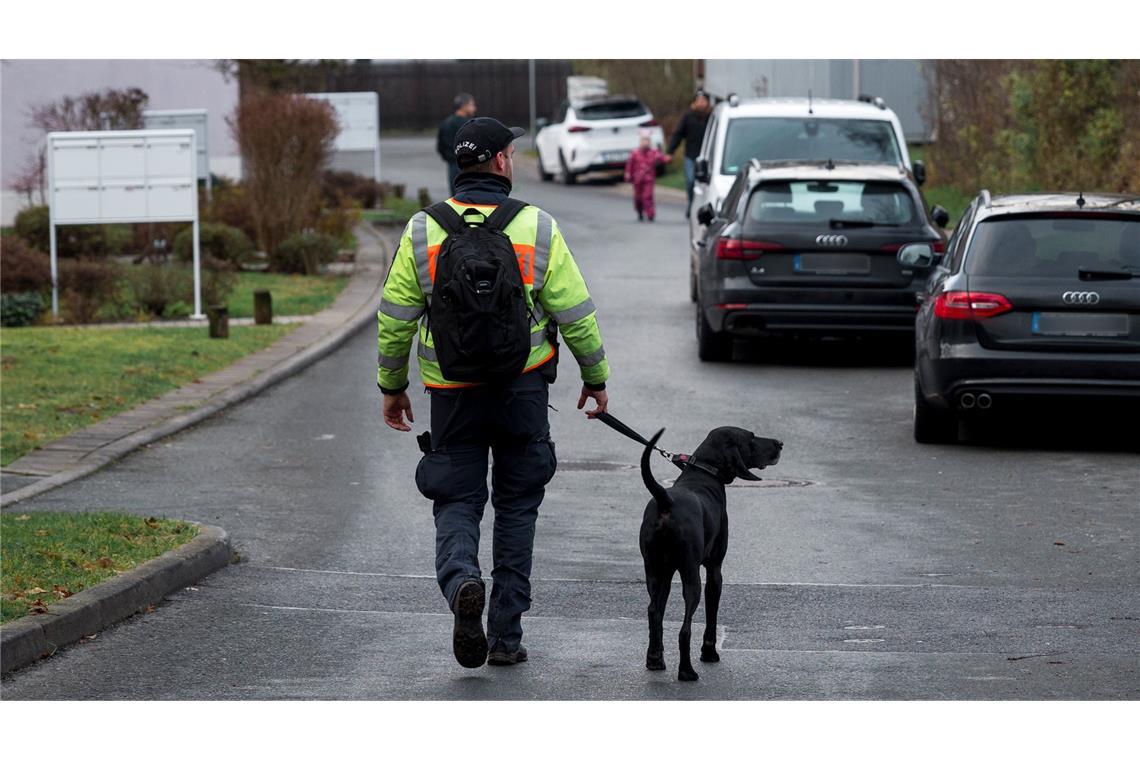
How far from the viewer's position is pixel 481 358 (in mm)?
6168

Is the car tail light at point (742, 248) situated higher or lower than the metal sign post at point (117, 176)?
lower

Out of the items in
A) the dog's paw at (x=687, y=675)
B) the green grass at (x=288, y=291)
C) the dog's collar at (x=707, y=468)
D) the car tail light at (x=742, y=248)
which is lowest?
the dog's paw at (x=687, y=675)

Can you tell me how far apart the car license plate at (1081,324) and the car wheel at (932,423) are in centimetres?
79

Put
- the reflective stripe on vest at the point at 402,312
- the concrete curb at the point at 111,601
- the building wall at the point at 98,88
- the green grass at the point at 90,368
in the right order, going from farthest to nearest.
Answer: the building wall at the point at 98,88
the green grass at the point at 90,368
the concrete curb at the point at 111,601
the reflective stripe on vest at the point at 402,312

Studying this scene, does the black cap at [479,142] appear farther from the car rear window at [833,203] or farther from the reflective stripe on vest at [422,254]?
the car rear window at [833,203]

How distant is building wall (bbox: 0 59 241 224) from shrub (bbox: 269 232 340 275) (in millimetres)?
6886

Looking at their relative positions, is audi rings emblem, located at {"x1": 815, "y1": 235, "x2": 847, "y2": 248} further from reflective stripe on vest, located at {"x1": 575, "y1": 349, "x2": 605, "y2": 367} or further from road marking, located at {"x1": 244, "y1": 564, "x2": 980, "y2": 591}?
reflective stripe on vest, located at {"x1": 575, "y1": 349, "x2": 605, "y2": 367}

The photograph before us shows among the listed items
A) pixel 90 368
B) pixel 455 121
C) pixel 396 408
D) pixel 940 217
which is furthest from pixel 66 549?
pixel 455 121

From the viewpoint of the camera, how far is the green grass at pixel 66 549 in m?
7.40

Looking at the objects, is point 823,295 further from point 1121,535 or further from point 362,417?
point 1121,535

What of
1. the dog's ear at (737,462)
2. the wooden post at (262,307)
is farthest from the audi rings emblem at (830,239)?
the dog's ear at (737,462)

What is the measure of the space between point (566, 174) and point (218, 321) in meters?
24.1

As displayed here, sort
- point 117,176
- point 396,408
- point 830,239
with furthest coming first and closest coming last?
point 117,176 → point 830,239 → point 396,408

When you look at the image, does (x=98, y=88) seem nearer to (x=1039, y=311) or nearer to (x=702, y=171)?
(x=702, y=171)
